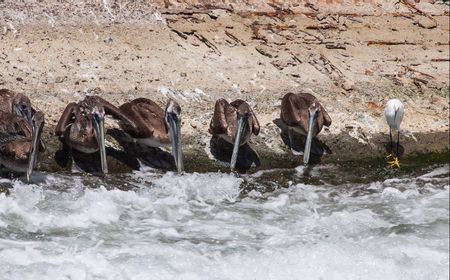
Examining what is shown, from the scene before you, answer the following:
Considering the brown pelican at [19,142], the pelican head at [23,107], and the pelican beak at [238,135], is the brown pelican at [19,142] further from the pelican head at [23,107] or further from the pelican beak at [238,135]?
the pelican beak at [238,135]

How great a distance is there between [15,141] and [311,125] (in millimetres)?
3811

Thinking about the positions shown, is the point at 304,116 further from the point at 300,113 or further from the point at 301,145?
the point at 301,145

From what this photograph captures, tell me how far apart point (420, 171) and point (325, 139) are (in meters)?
1.36

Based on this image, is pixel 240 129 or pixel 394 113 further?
pixel 394 113

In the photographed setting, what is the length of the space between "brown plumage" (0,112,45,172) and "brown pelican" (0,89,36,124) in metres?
0.13

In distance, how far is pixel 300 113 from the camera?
11727 millimetres

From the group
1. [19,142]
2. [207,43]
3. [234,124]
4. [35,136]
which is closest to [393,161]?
[234,124]

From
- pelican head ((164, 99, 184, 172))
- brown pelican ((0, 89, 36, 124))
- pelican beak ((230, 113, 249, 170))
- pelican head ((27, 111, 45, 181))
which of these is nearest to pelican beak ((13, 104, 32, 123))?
brown pelican ((0, 89, 36, 124))

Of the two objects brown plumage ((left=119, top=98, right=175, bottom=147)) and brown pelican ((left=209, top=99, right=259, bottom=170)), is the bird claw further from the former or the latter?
brown plumage ((left=119, top=98, right=175, bottom=147))

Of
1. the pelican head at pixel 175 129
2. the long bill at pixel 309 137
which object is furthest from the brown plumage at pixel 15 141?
the long bill at pixel 309 137

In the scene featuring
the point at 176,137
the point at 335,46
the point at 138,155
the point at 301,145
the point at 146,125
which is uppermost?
the point at 335,46

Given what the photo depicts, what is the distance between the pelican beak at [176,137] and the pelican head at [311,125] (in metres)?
1.65

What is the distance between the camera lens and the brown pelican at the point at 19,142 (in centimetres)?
968

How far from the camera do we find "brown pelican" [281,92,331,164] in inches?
452
